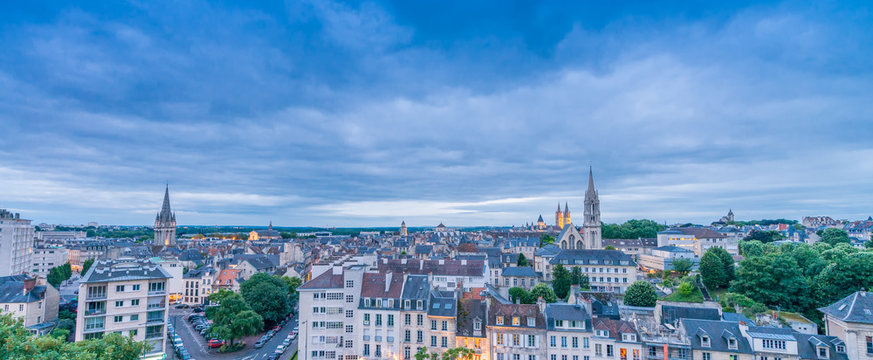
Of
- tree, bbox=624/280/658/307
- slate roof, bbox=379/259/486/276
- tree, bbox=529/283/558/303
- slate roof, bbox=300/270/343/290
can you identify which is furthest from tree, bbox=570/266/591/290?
slate roof, bbox=300/270/343/290

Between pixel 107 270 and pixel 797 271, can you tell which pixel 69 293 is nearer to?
pixel 107 270

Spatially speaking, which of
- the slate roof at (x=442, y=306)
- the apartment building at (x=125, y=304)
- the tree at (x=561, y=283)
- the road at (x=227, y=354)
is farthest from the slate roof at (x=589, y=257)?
the apartment building at (x=125, y=304)

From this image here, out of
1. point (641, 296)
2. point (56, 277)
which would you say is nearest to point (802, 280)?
point (641, 296)

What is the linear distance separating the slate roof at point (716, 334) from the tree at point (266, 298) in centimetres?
5954

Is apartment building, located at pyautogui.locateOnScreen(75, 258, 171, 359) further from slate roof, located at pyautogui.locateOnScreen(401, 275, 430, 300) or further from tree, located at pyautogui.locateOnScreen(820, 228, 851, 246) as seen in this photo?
tree, located at pyautogui.locateOnScreen(820, 228, 851, 246)

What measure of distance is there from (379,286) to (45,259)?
139 meters

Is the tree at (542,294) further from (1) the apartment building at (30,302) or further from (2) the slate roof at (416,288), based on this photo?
(1) the apartment building at (30,302)

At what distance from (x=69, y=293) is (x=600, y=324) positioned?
103 m

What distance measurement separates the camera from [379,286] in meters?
51.6

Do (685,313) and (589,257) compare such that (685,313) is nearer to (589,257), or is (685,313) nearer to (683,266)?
(589,257)

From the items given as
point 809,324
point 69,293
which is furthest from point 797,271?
point 69,293

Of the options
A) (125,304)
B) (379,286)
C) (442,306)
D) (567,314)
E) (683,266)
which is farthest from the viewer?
(683,266)

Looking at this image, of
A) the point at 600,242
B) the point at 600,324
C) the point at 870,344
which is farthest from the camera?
the point at 600,242

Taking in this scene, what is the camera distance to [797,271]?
63.6m
